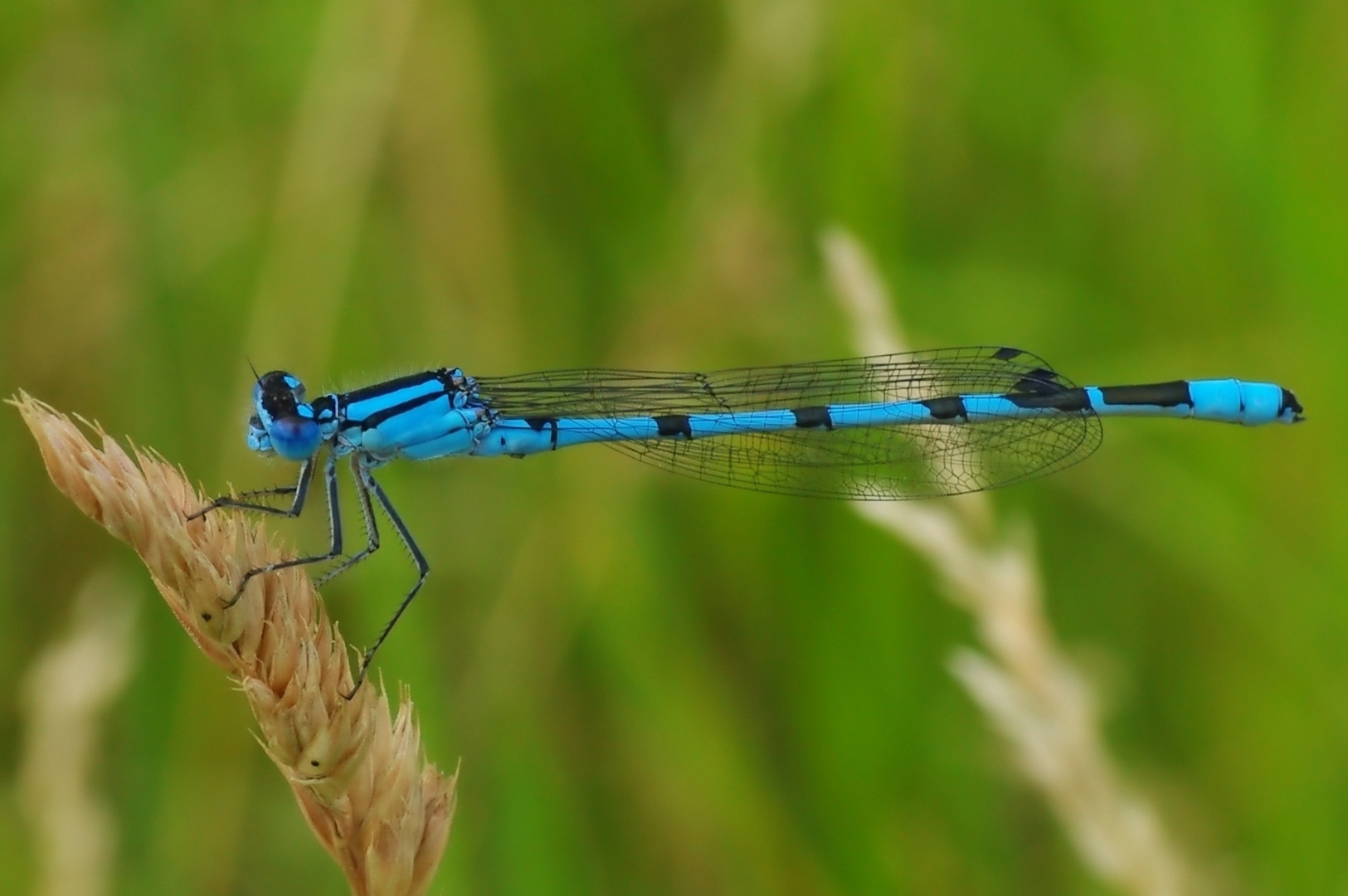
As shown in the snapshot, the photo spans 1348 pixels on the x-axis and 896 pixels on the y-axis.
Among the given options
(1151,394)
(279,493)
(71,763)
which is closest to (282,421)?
(279,493)

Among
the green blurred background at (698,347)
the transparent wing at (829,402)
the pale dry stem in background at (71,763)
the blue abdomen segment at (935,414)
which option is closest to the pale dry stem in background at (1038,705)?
the transparent wing at (829,402)

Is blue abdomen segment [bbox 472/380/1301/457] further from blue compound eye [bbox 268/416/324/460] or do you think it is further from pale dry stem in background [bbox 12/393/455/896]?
pale dry stem in background [bbox 12/393/455/896]

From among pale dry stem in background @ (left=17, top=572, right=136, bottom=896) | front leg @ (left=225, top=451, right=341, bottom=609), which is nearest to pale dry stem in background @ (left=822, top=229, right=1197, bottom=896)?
front leg @ (left=225, top=451, right=341, bottom=609)

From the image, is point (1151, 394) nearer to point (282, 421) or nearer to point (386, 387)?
point (386, 387)

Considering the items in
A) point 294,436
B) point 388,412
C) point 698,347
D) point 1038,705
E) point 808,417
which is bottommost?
point 1038,705

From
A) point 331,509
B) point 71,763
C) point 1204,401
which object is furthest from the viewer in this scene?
point 1204,401

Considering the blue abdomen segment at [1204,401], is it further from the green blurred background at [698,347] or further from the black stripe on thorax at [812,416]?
the black stripe on thorax at [812,416]

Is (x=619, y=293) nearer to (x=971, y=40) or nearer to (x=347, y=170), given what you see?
(x=347, y=170)
